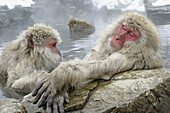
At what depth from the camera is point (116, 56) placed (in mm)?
2738

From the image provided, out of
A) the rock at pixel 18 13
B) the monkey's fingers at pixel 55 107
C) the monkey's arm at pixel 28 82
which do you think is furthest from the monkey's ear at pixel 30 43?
the rock at pixel 18 13

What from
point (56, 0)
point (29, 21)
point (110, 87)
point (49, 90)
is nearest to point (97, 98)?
point (110, 87)

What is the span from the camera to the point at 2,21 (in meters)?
14.2

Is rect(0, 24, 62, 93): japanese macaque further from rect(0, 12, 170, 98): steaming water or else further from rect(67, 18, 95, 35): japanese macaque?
rect(67, 18, 95, 35): japanese macaque

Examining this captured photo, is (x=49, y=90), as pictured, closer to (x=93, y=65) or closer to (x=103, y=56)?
(x=93, y=65)

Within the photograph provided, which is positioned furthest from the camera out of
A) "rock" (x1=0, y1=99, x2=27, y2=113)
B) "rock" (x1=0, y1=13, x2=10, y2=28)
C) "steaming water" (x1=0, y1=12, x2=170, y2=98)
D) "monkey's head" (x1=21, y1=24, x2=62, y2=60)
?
"rock" (x1=0, y1=13, x2=10, y2=28)

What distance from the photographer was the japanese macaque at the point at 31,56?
3246mm

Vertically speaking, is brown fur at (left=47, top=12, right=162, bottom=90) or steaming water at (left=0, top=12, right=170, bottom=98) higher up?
brown fur at (left=47, top=12, right=162, bottom=90)

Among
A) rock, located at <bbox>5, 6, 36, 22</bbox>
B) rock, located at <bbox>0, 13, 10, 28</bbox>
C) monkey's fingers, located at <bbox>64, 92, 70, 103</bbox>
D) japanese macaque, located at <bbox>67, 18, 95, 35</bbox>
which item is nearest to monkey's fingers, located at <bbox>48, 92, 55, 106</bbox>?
monkey's fingers, located at <bbox>64, 92, 70, 103</bbox>

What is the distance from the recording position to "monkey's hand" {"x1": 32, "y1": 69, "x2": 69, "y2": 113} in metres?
1.88

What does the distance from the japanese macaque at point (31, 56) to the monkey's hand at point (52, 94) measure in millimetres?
1081

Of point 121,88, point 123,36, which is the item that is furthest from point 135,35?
point 121,88

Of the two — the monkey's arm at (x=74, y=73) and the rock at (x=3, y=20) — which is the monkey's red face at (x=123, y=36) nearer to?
the monkey's arm at (x=74, y=73)

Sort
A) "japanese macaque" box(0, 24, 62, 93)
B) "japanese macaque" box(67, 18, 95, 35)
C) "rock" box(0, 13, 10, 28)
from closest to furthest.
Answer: "japanese macaque" box(0, 24, 62, 93)
"japanese macaque" box(67, 18, 95, 35)
"rock" box(0, 13, 10, 28)
